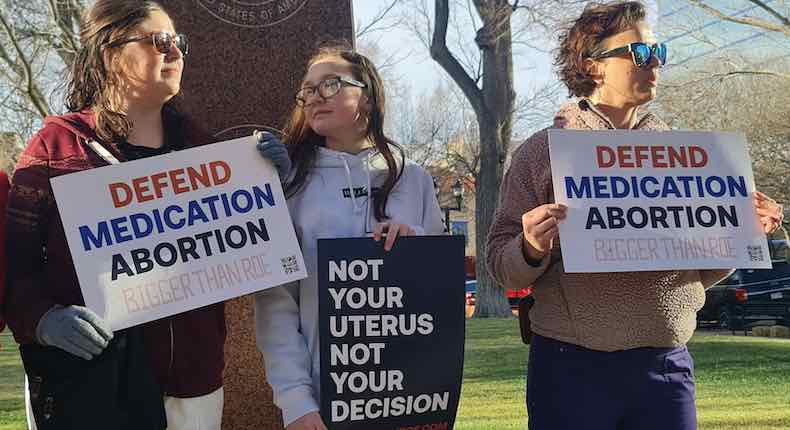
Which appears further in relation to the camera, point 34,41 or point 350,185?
point 34,41

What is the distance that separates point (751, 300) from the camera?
19.3m

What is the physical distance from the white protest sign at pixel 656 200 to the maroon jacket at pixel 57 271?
119 cm

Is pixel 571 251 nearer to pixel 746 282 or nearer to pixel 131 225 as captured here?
pixel 131 225

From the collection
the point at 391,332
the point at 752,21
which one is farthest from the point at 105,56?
the point at 752,21

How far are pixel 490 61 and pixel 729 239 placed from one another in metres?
18.3

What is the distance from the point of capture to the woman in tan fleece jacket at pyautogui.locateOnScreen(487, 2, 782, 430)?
8.80 ft

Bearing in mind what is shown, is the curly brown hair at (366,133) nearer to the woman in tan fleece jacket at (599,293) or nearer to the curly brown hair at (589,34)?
the woman in tan fleece jacket at (599,293)

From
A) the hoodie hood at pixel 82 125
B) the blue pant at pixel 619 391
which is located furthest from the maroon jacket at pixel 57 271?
the blue pant at pixel 619 391

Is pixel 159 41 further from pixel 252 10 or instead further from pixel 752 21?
pixel 752 21

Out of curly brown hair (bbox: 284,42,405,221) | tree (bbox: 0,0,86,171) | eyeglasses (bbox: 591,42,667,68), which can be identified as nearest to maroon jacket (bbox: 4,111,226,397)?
curly brown hair (bbox: 284,42,405,221)

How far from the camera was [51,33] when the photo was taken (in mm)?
16422

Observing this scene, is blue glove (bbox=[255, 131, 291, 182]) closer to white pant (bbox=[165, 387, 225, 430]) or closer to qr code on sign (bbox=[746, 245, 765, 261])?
white pant (bbox=[165, 387, 225, 430])

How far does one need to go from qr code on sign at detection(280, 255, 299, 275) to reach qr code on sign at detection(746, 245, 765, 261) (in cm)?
151

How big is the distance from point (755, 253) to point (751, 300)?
1785cm
